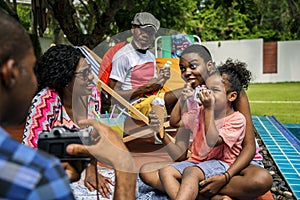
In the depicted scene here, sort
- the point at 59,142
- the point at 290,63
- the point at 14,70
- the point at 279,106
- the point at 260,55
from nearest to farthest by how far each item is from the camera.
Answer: the point at 14,70
the point at 59,142
the point at 279,106
the point at 290,63
the point at 260,55

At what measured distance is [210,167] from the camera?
314 centimetres

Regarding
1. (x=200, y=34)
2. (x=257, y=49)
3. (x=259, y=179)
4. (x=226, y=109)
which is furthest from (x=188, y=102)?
(x=200, y=34)

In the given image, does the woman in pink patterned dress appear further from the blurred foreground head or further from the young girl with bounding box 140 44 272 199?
the blurred foreground head

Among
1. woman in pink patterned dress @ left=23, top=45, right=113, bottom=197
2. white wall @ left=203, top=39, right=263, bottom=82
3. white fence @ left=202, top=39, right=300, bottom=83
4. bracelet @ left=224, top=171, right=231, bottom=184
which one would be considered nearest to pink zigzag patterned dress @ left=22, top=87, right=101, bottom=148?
woman in pink patterned dress @ left=23, top=45, right=113, bottom=197

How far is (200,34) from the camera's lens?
23.9 m

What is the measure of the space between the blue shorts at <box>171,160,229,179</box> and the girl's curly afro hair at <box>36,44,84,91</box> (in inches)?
38.9

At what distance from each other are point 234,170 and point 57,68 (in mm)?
1377

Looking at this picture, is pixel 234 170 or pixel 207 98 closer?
pixel 207 98

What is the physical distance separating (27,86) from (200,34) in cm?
2329

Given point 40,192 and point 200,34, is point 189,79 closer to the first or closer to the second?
point 40,192

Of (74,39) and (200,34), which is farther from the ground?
(74,39)

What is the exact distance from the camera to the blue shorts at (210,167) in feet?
10.2

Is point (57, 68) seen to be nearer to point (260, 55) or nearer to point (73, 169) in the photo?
point (73, 169)

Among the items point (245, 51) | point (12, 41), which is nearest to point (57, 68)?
point (12, 41)
